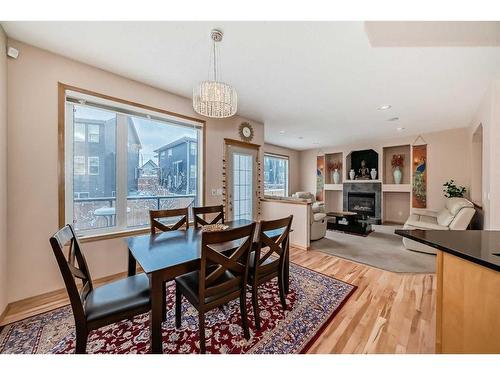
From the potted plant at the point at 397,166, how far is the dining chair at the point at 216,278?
6.43 meters

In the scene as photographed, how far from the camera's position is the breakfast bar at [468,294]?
3.20ft

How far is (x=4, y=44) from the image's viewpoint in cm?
185

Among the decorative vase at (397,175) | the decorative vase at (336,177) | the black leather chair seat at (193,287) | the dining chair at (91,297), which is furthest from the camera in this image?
the decorative vase at (336,177)

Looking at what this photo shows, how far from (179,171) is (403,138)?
6.30m

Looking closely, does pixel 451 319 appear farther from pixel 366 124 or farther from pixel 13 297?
pixel 366 124

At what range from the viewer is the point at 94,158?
248cm

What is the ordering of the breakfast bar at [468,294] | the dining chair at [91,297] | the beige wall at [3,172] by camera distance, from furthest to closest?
the beige wall at [3,172]
the dining chair at [91,297]
the breakfast bar at [468,294]

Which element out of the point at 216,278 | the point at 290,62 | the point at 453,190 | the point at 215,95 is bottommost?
the point at 216,278

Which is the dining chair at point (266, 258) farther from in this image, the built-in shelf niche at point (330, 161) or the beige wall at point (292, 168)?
the built-in shelf niche at point (330, 161)

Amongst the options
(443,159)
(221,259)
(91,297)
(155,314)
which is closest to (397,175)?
(443,159)

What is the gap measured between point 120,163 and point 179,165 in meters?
0.84

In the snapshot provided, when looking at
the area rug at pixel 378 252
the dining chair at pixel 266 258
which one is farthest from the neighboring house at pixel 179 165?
the area rug at pixel 378 252

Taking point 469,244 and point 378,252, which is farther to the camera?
point 378,252

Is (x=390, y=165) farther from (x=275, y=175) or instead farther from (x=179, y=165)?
(x=179, y=165)
